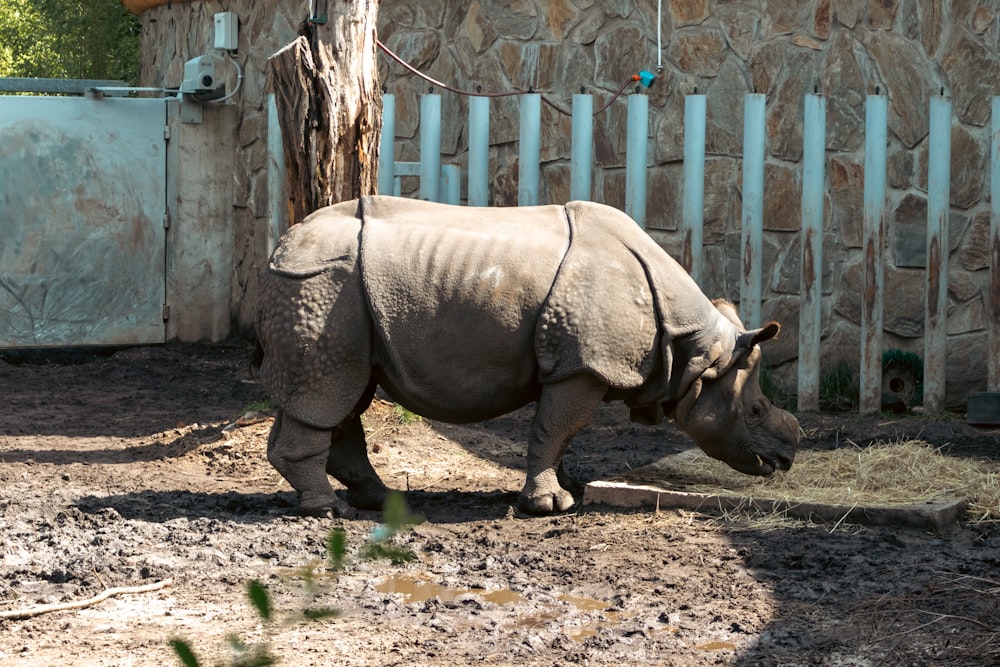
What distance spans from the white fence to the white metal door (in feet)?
12.3

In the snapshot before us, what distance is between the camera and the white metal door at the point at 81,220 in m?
11.3

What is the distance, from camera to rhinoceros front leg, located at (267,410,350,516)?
593 cm

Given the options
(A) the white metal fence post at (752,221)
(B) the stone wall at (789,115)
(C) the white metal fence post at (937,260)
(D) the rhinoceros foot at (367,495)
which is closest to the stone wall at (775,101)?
(B) the stone wall at (789,115)

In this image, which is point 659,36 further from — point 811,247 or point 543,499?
point 543,499

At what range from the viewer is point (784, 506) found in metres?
5.98

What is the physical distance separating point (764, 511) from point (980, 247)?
3.51 metres

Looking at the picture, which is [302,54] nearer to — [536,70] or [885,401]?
[536,70]

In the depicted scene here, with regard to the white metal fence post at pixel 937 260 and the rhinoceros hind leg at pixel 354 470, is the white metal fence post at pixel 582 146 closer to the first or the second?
the white metal fence post at pixel 937 260

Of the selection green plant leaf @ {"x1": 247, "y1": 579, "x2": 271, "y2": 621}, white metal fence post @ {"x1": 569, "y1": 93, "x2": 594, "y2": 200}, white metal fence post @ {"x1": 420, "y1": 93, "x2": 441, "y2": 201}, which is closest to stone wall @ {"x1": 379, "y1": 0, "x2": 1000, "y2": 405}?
white metal fence post @ {"x1": 569, "y1": 93, "x2": 594, "y2": 200}

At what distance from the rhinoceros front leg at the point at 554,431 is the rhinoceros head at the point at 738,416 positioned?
48 cm

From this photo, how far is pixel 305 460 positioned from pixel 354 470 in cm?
45

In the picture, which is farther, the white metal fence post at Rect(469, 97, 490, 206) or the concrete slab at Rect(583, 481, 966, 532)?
the white metal fence post at Rect(469, 97, 490, 206)

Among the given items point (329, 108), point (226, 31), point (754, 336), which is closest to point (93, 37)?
point (226, 31)

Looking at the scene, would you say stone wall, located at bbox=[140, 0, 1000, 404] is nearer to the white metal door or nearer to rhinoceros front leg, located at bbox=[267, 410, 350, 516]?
the white metal door
